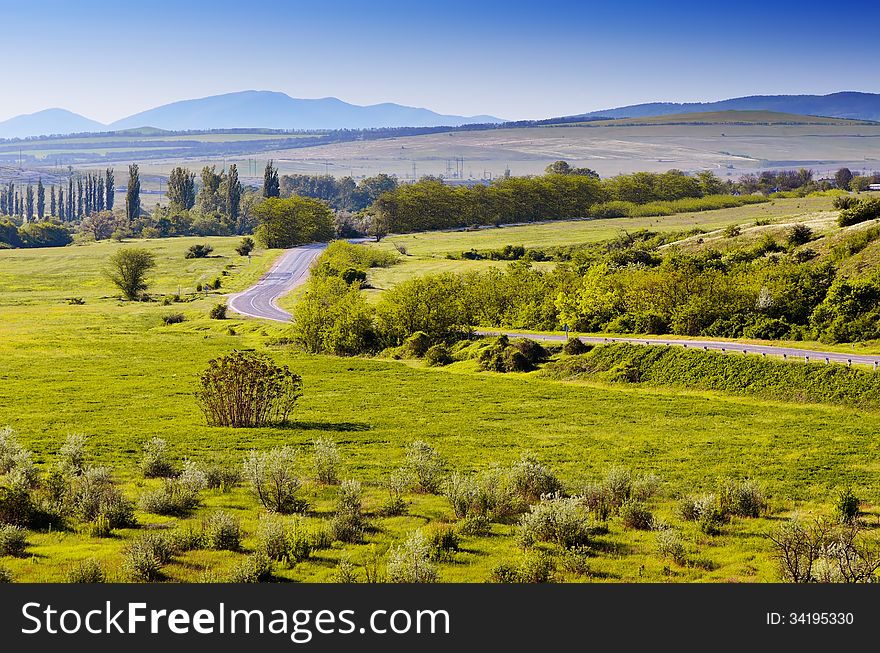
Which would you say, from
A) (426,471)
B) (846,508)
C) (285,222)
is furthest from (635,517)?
(285,222)

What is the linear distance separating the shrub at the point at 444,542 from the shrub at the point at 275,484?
6007 millimetres

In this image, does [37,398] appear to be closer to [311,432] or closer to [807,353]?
[311,432]

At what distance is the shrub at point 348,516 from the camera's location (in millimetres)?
25938

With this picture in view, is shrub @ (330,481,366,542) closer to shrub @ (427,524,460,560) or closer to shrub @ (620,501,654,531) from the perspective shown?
shrub @ (427,524,460,560)

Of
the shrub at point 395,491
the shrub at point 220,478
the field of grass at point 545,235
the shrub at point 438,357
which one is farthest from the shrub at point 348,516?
the field of grass at point 545,235

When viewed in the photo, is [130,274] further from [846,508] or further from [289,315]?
[846,508]

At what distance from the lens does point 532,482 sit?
31.8m

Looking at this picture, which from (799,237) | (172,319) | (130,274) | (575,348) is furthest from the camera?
(130,274)

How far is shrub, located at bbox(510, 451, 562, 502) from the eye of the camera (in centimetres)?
3150

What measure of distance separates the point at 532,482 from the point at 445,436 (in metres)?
12.5

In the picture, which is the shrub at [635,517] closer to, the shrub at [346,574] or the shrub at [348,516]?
the shrub at [348,516]

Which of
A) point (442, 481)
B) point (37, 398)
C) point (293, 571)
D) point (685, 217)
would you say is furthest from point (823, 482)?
point (685, 217)

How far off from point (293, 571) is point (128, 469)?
15467mm

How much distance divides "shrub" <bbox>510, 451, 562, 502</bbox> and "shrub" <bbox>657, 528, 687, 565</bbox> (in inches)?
276
